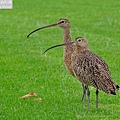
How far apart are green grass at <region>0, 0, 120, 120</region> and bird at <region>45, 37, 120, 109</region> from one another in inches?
18.6

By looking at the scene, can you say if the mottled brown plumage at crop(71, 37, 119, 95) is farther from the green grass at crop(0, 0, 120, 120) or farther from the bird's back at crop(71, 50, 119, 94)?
the green grass at crop(0, 0, 120, 120)

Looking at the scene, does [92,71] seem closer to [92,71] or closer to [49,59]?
[92,71]

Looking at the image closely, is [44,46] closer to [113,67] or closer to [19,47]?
[19,47]

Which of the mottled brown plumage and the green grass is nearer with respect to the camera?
the mottled brown plumage

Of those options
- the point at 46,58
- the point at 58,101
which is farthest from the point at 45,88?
the point at 46,58

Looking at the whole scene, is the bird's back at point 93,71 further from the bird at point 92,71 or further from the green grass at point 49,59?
the green grass at point 49,59

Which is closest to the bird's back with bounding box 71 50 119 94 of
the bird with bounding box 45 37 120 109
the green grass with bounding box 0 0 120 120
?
the bird with bounding box 45 37 120 109

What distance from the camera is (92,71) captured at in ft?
31.0

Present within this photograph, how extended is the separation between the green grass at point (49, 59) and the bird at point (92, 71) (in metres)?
0.47

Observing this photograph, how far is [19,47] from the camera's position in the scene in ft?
54.7

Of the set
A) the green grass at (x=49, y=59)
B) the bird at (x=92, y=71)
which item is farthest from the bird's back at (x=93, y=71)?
the green grass at (x=49, y=59)

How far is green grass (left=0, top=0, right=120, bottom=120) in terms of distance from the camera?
965cm

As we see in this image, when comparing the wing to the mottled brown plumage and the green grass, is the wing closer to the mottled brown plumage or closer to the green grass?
the mottled brown plumage

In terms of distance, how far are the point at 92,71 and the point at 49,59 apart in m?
5.41
